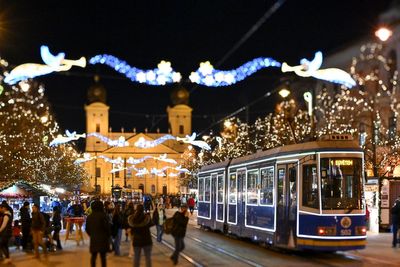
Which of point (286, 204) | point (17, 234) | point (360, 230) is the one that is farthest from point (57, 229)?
point (360, 230)

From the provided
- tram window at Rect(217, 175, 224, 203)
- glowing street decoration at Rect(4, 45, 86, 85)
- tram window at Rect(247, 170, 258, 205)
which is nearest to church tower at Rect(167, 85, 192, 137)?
tram window at Rect(217, 175, 224, 203)

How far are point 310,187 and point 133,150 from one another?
125941 millimetres

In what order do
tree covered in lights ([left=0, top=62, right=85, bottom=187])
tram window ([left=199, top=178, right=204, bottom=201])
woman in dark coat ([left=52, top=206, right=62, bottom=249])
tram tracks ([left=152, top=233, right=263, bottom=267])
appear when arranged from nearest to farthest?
tram tracks ([left=152, top=233, right=263, bottom=267]) → woman in dark coat ([left=52, top=206, right=62, bottom=249]) → tram window ([left=199, top=178, right=204, bottom=201]) → tree covered in lights ([left=0, top=62, right=85, bottom=187])

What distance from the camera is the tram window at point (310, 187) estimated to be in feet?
60.6

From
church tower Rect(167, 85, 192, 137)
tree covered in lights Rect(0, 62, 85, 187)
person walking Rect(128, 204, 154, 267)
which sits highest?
church tower Rect(167, 85, 192, 137)

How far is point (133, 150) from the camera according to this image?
143250 mm

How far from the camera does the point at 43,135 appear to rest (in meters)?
49.5

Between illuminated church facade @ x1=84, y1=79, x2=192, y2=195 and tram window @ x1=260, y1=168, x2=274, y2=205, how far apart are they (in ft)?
350

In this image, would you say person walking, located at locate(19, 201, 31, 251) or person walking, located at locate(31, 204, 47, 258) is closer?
person walking, located at locate(31, 204, 47, 258)

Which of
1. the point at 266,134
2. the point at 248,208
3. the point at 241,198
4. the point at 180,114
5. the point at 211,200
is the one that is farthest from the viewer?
the point at 180,114

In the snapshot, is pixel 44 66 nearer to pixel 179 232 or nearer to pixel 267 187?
pixel 179 232

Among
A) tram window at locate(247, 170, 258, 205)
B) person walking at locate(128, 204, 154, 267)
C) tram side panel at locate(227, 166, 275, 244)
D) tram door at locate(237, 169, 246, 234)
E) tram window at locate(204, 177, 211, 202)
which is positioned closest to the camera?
person walking at locate(128, 204, 154, 267)

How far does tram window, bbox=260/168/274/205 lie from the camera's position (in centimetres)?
2103

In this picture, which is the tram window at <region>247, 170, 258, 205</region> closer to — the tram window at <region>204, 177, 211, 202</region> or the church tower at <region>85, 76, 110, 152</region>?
the tram window at <region>204, 177, 211, 202</region>
